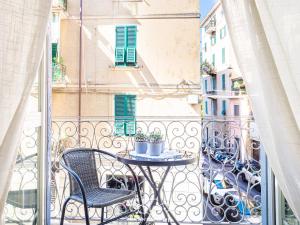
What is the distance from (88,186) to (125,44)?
4.04m

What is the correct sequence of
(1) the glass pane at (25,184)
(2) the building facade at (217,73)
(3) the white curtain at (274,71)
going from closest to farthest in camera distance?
(3) the white curtain at (274,71) → (1) the glass pane at (25,184) → (2) the building facade at (217,73)

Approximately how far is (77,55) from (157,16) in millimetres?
1790

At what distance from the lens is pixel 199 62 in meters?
6.14

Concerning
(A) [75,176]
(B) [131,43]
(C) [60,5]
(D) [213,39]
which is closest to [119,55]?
(B) [131,43]

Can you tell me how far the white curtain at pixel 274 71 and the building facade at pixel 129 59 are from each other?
187 inches

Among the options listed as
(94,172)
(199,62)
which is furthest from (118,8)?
(94,172)

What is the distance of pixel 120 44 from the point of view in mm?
6137

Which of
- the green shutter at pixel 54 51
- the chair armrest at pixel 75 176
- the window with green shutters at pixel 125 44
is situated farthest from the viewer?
the window with green shutters at pixel 125 44

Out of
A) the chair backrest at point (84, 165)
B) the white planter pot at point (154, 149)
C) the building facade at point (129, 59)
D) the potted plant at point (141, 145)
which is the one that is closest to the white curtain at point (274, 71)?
the white planter pot at point (154, 149)

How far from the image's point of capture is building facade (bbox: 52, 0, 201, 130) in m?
6.13

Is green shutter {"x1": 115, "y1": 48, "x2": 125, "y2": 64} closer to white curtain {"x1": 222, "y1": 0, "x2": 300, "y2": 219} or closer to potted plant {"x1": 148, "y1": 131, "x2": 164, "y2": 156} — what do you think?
potted plant {"x1": 148, "y1": 131, "x2": 164, "y2": 156}

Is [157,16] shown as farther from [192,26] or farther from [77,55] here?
[77,55]

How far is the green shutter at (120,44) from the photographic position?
20.1 feet

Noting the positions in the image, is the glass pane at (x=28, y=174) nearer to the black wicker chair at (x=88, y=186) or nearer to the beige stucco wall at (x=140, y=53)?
Result: the black wicker chair at (x=88, y=186)
